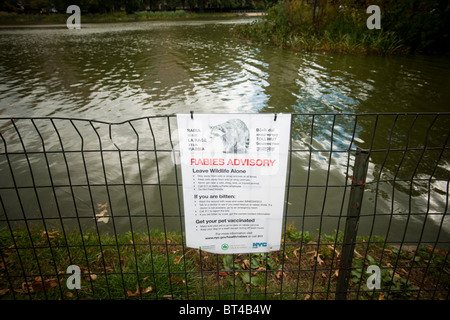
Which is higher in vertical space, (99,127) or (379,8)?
(379,8)

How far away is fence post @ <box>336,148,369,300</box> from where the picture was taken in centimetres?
186

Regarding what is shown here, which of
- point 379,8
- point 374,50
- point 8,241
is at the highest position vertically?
point 379,8

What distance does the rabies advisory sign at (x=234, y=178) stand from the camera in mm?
1810

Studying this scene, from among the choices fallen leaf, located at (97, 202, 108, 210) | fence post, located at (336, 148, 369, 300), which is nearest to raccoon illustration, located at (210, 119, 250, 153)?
fence post, located at (336, 148, 369, 300)

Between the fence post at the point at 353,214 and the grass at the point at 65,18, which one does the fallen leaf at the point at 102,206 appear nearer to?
the fence post at the point at 353,214

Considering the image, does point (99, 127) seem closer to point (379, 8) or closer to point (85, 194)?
point (85, 194)

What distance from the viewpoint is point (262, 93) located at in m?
9.21

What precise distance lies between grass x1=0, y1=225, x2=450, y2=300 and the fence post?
0.38 ft

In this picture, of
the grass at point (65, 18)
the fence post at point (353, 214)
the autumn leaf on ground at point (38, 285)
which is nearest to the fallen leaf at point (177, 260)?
the autumn leaf on ground at point (38, 285)

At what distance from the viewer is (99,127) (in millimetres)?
6883

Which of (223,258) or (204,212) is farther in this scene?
(223,258)

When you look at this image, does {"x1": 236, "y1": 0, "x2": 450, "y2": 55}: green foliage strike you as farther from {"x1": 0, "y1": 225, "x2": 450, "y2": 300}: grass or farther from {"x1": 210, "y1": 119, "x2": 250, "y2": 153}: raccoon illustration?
{"x1": 210, "y1": 119, "x2": 250, "y2": 153}: raccoon illustration
